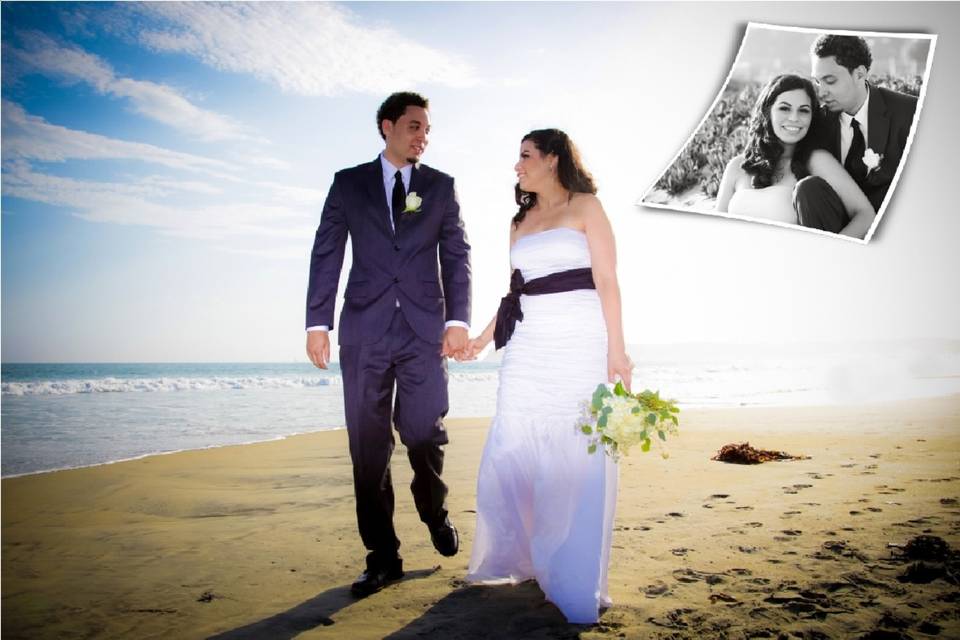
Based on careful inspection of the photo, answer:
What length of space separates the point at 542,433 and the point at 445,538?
37.4 inches

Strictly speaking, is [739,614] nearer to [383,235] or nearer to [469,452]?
[383,235]

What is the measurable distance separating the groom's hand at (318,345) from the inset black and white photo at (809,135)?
4.74 metres

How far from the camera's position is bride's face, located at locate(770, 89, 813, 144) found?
6.96 meters

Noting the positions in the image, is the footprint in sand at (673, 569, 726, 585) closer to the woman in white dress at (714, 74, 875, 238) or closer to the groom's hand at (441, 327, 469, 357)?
the groom's hand at (441, 327, 469, 357)

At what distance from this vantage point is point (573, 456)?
10.0 ft

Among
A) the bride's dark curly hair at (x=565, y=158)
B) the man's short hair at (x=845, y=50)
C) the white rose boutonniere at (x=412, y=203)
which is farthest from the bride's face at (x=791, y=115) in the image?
the white rose boutonniere at (x=412, y=203)

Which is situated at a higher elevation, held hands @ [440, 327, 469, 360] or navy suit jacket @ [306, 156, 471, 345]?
navy suit jacket @ [306, 156, 471, 345]

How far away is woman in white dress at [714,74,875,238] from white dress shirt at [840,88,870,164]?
149 millimetres

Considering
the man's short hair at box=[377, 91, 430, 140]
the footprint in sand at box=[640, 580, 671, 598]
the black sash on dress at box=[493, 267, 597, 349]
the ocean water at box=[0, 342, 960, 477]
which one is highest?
the man's short hair at box=[377, 91, 430, 140]

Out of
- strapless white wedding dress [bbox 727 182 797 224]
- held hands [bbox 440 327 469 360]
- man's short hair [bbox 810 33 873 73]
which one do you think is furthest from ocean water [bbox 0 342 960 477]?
man's short hair [bbox 810 33 873 73]

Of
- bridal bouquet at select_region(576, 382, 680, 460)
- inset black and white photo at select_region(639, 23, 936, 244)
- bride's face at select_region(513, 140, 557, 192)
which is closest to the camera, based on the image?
bridal bouquet at select_region(576, 382, 680, 460)

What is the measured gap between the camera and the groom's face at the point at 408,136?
361 cm

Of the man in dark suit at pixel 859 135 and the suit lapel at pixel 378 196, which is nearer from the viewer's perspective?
the suit lapel at pixel 378 196

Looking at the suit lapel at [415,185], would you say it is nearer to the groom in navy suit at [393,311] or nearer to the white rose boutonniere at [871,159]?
the groom in navy suit at [393,311]
